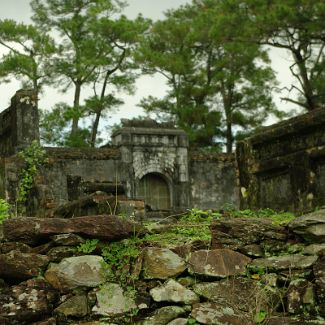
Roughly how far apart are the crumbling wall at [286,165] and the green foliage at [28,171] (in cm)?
440

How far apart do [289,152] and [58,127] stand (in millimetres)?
21982

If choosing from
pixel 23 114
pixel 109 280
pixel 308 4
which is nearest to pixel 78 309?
pixel 109 280

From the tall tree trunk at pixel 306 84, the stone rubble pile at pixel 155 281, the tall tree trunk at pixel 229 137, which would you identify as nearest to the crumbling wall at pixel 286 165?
the stone rubble pile at pixel 155 281

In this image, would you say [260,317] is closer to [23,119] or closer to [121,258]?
[121,258]

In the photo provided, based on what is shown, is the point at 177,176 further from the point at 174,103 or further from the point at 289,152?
the point at 289,152

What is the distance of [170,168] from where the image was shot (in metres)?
21.8

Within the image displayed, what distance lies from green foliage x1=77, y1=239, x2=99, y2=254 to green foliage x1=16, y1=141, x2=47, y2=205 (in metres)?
7.18

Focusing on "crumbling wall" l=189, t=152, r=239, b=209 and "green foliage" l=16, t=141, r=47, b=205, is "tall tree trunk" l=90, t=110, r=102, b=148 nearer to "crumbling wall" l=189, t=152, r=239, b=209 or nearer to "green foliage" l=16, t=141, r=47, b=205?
"crumbling wall" l=189, t=152, r=239, b=209

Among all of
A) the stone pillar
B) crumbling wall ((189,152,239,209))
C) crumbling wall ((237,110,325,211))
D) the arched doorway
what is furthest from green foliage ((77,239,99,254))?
crumbling wall ((189,152,239,209))

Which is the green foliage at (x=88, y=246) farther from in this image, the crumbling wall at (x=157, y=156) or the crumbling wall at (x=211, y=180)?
the crumbling wall at (x=211, y=180)

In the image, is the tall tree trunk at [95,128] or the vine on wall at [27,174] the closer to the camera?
the vine on wall at [27,174]

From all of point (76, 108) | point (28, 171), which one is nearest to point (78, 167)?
point (28, 171)

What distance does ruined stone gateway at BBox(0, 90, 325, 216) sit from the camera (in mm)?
8031

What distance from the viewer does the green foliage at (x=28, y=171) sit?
12.2 meters
